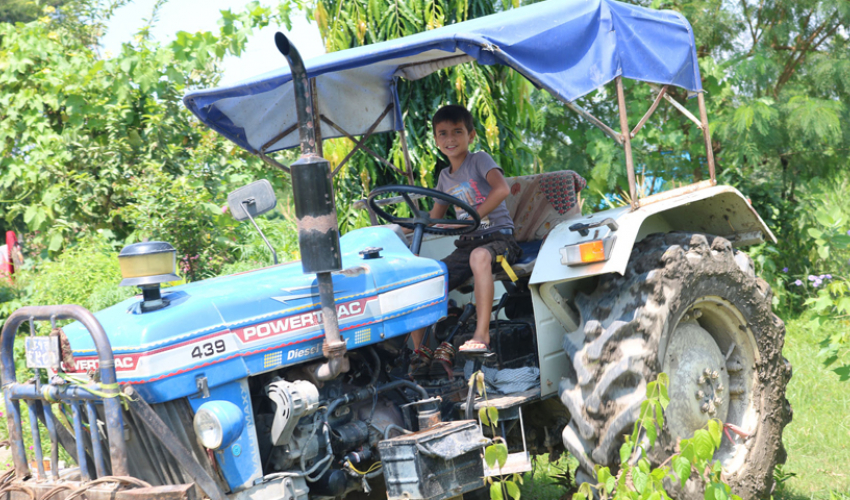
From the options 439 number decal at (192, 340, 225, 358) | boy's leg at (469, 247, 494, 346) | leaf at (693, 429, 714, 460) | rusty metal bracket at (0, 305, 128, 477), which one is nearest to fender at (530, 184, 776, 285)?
boy's leg at (469, 247, 494, 346)

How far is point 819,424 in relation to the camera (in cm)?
520

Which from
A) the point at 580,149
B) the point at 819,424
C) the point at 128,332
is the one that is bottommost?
the point at 819,424

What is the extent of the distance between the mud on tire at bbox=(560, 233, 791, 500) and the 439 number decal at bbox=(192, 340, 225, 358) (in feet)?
4.90

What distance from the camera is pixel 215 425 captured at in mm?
2910

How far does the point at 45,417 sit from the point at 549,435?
94.4 inches

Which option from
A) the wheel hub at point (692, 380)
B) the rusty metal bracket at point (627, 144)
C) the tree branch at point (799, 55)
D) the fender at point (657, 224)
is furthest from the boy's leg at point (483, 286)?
the tree branch at point (799, 55)

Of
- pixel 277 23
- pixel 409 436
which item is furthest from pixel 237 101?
pixel 277 23

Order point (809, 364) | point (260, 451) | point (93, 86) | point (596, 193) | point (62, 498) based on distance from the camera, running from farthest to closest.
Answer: point (596, 193), point (93, 86), point (809, 364), point (260, 451), point (62, 498)

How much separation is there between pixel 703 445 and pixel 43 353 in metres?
2.36

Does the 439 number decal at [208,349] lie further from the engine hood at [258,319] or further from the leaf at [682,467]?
the leaf at [682,467]

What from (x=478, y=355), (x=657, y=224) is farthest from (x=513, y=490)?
(x=657, y=224)

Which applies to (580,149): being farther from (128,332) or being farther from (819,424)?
(128,332)

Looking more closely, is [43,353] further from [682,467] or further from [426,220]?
[682,467]

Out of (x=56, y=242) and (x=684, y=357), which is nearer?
(x=684, y=357)
